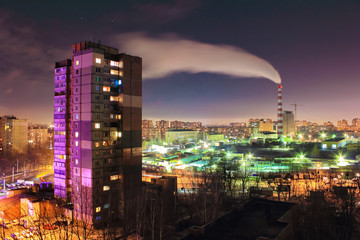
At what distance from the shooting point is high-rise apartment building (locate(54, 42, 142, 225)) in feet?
57.3

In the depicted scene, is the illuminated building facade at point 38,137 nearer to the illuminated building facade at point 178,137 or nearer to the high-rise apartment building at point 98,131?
the illuminated building facade at point 178,137

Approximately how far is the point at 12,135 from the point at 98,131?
137 feet

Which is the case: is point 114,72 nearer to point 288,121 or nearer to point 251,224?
point 251,224

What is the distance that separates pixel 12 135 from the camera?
50.3 m

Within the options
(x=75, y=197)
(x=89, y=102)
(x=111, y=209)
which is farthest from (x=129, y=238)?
(x=89, y=102)

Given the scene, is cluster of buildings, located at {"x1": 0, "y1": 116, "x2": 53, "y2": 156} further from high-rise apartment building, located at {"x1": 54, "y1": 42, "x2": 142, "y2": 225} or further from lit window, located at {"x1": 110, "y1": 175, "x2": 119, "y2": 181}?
lit window, located at {"x1": 110, "y1": 175, "x2": 119, "y2": 181}

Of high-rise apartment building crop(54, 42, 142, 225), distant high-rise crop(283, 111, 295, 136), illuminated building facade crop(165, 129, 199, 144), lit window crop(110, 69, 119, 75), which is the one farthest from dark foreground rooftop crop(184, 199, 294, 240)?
distant high-rise crop(283, 111, 295, 136)

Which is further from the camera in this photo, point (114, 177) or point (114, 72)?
point (114, 72)

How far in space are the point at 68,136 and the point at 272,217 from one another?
15213 mm

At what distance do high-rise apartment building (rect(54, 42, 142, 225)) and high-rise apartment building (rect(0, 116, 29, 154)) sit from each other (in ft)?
120

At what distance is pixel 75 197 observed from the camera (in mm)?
17641

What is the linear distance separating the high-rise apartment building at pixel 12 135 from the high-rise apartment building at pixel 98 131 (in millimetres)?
36670

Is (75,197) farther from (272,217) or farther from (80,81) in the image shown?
(272,217)

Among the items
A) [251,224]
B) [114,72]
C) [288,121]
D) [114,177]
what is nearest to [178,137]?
[288,121]
